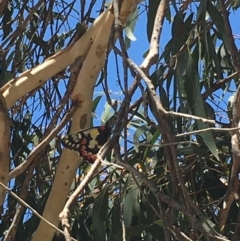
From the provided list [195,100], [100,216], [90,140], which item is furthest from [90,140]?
[100,216]

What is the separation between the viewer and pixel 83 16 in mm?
1490

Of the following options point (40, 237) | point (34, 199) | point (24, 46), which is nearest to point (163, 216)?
point (40, 237)

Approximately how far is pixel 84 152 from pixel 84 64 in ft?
0.83

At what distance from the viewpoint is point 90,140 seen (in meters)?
0.97

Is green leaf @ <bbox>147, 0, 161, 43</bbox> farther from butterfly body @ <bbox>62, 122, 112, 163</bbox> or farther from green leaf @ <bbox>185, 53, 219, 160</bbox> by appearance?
butterfly body @ <bbox>62, 122, 112, 163</bbox>

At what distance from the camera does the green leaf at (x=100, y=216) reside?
1226mm

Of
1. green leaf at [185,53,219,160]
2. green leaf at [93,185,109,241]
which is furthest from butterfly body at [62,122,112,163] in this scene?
green leaf at [93,185,109,241]

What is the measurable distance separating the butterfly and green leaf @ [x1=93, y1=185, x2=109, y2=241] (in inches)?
10.9

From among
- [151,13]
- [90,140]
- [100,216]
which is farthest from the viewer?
[100,216]

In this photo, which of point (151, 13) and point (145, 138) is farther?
point (145, 138)

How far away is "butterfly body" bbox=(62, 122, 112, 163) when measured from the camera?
965 mm

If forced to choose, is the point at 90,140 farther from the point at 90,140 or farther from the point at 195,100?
Answer: the point at 195,100

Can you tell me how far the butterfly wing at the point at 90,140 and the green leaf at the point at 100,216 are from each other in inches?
10.9

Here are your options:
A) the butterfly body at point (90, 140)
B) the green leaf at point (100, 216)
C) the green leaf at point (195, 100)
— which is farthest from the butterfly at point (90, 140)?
the green leaf at point (100, 216)
